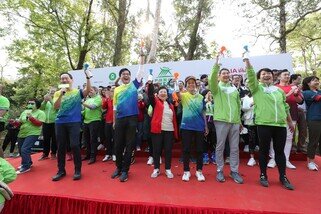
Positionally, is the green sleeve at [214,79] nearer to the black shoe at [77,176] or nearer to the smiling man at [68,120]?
the smiling man at [68,120]

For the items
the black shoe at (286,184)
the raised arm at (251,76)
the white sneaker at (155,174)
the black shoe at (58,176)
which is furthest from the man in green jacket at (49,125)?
the black shoe at (286,184)

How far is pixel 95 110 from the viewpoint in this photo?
549cm

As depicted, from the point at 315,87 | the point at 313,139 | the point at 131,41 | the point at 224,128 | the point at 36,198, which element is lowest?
the point at 36,198

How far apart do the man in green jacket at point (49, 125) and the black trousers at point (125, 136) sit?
7.16 ft

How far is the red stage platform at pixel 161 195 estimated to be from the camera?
3055mm

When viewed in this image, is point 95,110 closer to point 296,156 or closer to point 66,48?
point 296,156

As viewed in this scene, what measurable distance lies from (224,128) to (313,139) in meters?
1.72

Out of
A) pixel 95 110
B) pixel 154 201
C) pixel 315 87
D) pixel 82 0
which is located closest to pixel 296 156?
pixel 315 87

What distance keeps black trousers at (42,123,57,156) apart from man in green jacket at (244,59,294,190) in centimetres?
425

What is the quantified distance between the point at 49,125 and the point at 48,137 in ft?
0.93

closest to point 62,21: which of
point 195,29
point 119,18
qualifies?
point 119,18

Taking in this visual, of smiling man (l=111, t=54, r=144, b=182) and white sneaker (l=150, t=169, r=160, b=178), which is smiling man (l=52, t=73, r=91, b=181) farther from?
white sneaker (l=150, t=169, r=160, b=178)

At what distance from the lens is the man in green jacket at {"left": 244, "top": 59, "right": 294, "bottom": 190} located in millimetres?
3686

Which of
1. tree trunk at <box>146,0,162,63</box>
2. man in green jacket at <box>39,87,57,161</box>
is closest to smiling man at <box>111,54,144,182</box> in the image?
man in green jacket at <box>39,87,57,161</box>
